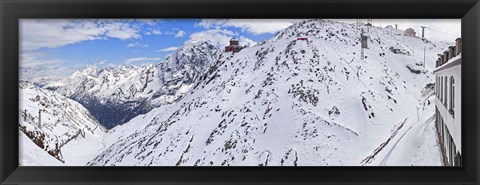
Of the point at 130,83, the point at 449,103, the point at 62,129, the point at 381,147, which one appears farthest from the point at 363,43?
the point at 62,129

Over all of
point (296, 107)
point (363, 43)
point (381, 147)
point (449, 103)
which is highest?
point (363, 43)

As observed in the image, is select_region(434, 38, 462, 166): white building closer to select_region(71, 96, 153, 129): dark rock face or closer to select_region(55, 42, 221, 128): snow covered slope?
select_region(55, 42, 221, 128): snow covered slope

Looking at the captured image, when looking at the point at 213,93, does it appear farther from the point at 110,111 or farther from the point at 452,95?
the point at 452,95

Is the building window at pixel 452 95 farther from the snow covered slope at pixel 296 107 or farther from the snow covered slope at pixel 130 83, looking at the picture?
the snow covered slope at pixel 130 83

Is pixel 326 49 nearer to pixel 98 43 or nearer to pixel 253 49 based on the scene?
pixel 253 49

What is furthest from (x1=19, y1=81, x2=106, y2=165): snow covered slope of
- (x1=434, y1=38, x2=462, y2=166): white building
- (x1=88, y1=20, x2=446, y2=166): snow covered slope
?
(x1=434, y1=38, x2=462, y2=166): white building
